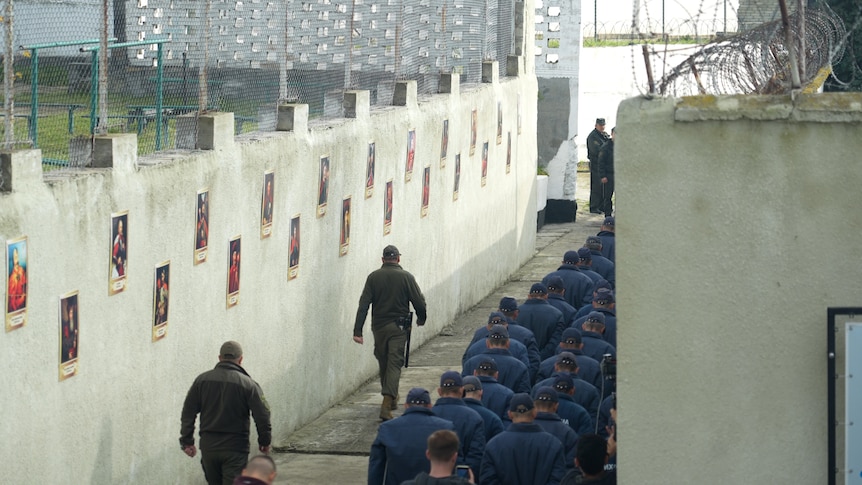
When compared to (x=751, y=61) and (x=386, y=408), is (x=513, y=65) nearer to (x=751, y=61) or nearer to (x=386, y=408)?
(x=386, y=408)

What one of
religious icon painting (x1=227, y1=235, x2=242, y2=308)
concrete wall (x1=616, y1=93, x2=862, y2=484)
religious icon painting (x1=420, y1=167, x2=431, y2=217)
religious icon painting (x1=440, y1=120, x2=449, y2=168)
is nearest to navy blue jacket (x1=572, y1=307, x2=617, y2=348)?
religious icon painting (x1=227, y1=235, x2=242, y2=308)

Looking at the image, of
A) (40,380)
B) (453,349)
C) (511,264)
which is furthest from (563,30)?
A: (40,380)

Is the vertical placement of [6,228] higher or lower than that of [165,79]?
lower

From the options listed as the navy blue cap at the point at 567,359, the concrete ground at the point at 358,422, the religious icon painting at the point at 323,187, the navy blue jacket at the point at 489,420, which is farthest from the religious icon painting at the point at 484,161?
the navy blue jacket at the point at 489,420

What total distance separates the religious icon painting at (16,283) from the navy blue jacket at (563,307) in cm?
656

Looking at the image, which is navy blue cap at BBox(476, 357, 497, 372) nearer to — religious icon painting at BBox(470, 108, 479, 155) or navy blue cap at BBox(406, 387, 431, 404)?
navy blue cap at BBox(406, 387, 431, 404)

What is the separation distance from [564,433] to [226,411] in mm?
2532

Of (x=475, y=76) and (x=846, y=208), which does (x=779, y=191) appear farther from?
(x=475, y=76)

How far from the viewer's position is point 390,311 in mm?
15117

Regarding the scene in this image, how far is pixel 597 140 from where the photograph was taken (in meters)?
29.2

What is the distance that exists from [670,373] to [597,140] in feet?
72.2

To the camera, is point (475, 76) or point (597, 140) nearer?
point (475, 76)

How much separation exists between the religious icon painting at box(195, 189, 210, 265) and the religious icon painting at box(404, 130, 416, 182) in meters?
5.77

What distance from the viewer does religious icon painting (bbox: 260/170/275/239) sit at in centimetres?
1381
